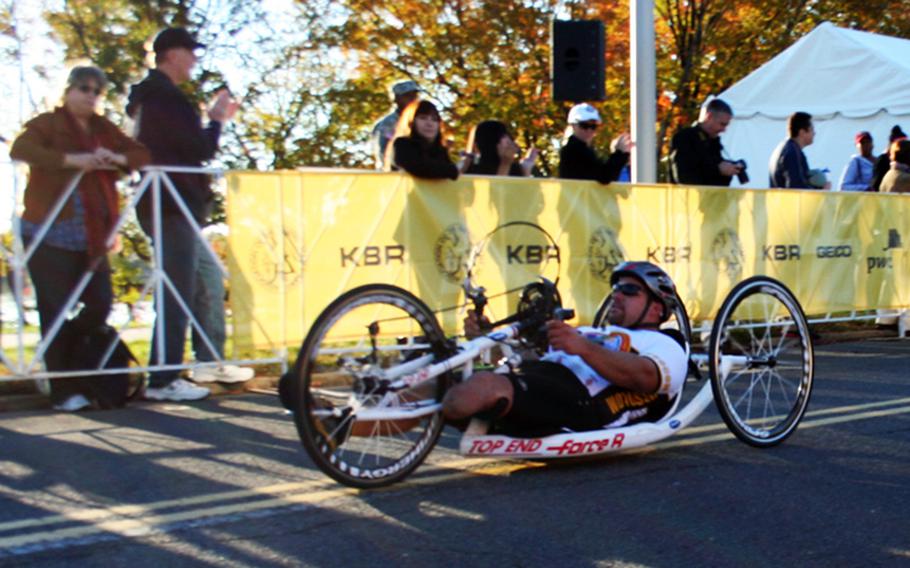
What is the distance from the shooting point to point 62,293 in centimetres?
735

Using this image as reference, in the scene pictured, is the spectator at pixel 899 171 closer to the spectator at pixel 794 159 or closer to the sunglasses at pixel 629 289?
the spectator at pixel 794 159

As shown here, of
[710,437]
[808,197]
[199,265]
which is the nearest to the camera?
[710,437]

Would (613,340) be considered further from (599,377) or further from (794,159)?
(794,159)

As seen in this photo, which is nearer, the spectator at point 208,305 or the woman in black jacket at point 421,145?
the spectator at point 208,305

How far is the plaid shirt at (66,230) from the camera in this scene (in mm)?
7285

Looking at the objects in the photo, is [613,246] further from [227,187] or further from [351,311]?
[351,311]

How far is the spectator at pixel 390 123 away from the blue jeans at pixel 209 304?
1.82 meters

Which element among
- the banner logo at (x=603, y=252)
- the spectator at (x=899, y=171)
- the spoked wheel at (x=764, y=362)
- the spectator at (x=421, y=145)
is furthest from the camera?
the spectator at (x=899, y=171)

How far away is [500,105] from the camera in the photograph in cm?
2095

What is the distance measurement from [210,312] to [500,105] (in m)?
13.6

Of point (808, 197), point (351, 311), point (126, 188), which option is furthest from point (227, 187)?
point (808, 197)

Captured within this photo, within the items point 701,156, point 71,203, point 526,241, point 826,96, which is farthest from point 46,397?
point 826,96

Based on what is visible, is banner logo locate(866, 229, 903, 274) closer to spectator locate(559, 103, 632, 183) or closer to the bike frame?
spectator locate(559, 103, 632, 183)

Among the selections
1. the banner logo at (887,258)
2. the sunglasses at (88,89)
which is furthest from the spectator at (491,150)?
the banner logo at (887,258)
